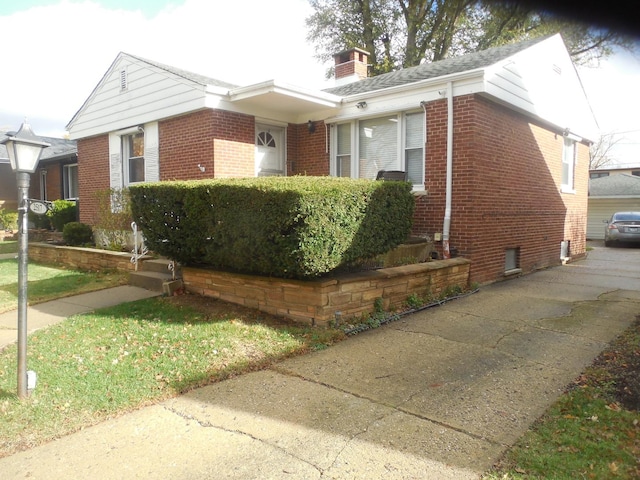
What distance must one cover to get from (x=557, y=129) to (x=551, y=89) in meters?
1.14

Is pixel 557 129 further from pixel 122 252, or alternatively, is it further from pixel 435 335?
pixel 122 252

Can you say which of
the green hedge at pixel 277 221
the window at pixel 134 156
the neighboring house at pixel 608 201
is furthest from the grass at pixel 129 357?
the neighboring house at pixel 608 201

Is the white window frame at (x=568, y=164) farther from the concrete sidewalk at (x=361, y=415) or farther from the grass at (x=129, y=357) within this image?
the grass at (x=129, y=357)

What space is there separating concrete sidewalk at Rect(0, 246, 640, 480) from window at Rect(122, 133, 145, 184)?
7.99m

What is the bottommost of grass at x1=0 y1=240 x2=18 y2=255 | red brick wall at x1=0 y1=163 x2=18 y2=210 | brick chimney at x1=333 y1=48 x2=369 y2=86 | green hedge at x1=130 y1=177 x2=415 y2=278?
grass at x1=0 y1=240 x2=18 y2=255

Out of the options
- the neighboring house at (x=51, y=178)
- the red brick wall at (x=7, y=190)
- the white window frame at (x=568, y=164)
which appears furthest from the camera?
the red brick wall at (x=7, y=190)

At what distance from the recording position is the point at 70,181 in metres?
17.3

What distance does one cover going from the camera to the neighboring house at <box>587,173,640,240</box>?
75.5 feet

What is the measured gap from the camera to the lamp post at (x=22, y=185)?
3617 mm

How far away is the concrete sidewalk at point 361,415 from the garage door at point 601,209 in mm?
20874

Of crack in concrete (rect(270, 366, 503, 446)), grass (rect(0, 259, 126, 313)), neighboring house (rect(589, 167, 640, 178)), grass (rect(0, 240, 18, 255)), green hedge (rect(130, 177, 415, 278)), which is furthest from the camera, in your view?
neighboring house (rect(589, 167, 640, 178))

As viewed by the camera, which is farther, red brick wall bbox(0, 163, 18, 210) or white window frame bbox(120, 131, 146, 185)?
red brick wall bbox(0, 163, 18, 210)

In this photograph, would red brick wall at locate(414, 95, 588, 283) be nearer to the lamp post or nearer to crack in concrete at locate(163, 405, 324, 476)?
crack in concrete at locate(163, 405, 324, 476)

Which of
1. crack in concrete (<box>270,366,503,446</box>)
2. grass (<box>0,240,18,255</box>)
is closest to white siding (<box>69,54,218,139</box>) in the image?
grass (<box>0,240,18,255</box>)
